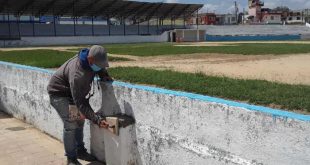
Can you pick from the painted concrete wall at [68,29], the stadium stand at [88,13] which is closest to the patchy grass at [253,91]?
the stadium stand at [88,13]

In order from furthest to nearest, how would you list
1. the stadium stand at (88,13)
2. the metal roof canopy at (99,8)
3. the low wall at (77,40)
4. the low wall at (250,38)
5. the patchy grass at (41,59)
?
the low wall at (250,38)
the stadium stand at (88,13)
the metal roof canopy at (99,8)
the low wall at (77,40)
the patchy grass at (41,59)

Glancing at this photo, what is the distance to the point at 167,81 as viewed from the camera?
6.85 m

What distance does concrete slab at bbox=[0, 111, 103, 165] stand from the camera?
230 inches

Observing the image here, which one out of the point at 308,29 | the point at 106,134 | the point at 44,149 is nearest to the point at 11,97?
the point at 44,149

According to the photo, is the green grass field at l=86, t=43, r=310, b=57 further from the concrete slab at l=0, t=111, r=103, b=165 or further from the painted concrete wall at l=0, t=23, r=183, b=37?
the painted concrete wall at l=0, t=23, r=183, b=37

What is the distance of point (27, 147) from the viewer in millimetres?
6531

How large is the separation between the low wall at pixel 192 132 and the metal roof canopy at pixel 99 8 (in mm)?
47475

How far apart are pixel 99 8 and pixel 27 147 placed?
5276cm

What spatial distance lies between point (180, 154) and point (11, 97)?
5.81 metres

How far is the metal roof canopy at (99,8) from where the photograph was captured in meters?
51.7

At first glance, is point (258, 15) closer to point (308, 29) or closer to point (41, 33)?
point (308, 29)

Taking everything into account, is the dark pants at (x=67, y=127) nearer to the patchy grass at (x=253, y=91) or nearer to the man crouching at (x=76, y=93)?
the man crouching at (x=76, y=93)

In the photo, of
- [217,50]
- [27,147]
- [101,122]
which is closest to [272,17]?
[217,50]

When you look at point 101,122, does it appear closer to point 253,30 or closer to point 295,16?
point 253,30
